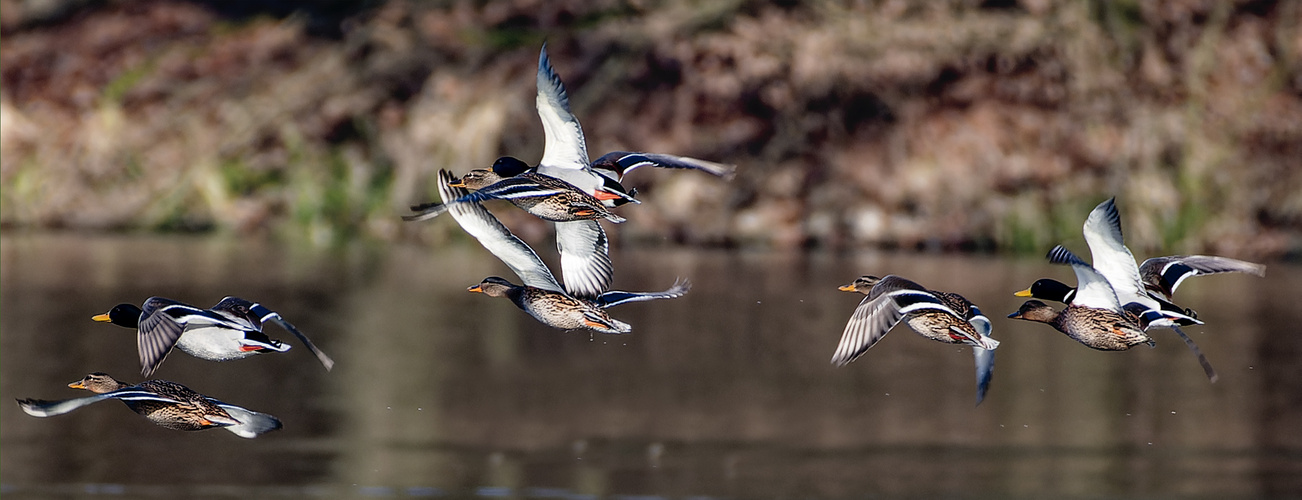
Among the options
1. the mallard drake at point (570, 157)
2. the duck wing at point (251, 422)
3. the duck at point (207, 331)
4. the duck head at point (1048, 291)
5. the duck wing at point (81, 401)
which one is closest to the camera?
the duck wing at point (81, 401)

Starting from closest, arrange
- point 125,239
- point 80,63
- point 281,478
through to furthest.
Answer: point 281,478 < point 125,239 < point 80,63

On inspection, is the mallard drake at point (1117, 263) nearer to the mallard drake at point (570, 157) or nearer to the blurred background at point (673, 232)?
the mallard drake at point (570, 157)

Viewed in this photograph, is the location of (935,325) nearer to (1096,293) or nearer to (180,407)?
(1096,293)

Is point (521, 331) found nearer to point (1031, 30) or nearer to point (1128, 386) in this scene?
point (1128, 386)

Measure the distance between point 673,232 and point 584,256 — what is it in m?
25.3

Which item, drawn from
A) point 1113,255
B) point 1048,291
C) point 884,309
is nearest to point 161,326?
point 884,309

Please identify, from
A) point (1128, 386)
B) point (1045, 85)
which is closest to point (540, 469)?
point (1128, 386)


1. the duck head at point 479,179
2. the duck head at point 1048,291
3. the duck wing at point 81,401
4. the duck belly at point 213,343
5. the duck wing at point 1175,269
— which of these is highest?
the duck head at point 479,179

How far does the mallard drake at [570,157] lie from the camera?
22.2ft

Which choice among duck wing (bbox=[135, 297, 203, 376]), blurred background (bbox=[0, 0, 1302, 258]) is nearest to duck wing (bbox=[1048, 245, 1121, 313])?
duck wing (bbox=[135, 297, 203, 376])

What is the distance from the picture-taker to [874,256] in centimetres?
3053

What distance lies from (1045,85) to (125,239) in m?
18.9

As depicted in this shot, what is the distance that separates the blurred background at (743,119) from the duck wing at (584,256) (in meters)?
24.8

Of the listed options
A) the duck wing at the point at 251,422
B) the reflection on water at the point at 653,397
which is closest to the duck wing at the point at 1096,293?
the duck wing at the point at 251,422
